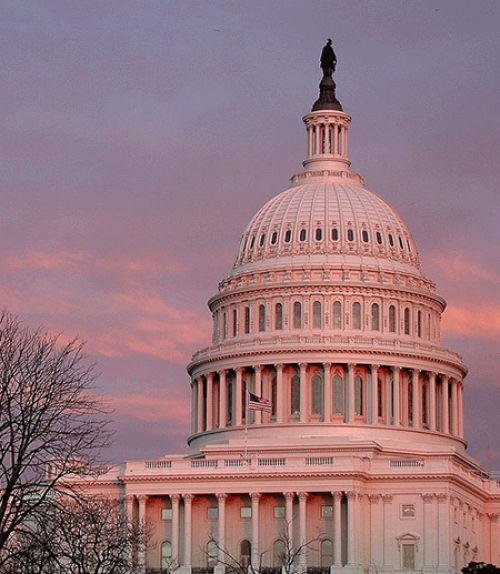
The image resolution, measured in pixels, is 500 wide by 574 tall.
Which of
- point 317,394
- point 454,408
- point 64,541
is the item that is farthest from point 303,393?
point 64,541

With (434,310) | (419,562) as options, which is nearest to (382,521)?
(419,562)

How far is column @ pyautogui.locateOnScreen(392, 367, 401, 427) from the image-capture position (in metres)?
176

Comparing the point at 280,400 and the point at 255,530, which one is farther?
the point at 280,400

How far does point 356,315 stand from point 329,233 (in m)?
9.05

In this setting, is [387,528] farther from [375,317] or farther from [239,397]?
[375,317]

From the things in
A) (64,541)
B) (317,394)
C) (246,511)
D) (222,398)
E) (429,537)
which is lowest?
(64,541)

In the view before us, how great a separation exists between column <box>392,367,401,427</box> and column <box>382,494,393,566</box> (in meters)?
17.7

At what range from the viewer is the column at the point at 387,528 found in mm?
157125

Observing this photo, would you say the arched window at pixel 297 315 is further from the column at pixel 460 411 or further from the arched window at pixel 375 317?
the column at pixel 460 411

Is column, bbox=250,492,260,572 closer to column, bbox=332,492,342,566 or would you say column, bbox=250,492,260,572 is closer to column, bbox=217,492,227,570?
column, bbox=217,492,227,570

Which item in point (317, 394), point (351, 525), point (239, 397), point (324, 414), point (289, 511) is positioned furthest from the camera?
A: point (239, 397)

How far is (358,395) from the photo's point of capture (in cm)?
17688

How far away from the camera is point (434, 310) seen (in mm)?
187125

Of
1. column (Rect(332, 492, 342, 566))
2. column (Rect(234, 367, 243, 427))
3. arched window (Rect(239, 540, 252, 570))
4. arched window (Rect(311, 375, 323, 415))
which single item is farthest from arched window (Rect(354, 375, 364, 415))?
arched window (Rect(239, 540, 252, 570))
